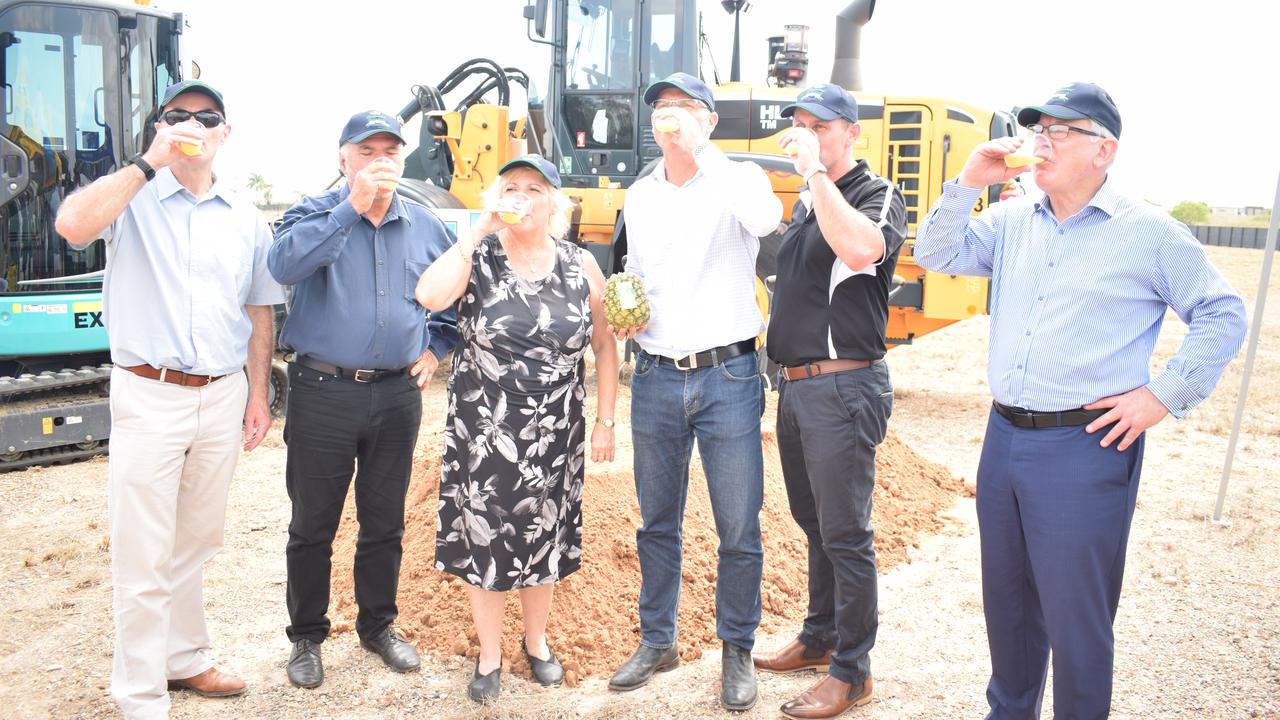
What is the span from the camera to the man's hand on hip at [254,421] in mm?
3869

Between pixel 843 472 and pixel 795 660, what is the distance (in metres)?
1.05

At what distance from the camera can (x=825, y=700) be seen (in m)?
3.73

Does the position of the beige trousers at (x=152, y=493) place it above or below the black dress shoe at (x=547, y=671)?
above

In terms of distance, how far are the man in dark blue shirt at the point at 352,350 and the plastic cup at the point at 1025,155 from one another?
83.1 inches

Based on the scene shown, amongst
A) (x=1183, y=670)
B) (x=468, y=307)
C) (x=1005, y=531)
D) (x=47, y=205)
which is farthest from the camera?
(x=47, y=205)

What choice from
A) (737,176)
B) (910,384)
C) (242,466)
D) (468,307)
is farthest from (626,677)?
(910,384)

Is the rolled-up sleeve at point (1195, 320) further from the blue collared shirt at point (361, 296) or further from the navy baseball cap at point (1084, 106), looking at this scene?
the blue collared shirt at point (361, 296)

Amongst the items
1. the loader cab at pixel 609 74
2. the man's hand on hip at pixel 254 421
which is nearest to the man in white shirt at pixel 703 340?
the man's hand on hip at pixel 254 421

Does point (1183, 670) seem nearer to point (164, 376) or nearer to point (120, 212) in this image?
point (164, 376)

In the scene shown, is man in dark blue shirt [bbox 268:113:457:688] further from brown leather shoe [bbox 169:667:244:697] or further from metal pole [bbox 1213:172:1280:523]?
metal pole [bbox 1213:172:1280:523]

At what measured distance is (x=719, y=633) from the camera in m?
3.89

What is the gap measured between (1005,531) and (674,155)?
1.75m

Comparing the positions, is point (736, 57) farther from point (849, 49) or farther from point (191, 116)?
point (191, 116)

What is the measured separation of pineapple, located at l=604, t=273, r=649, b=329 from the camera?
354 cm
